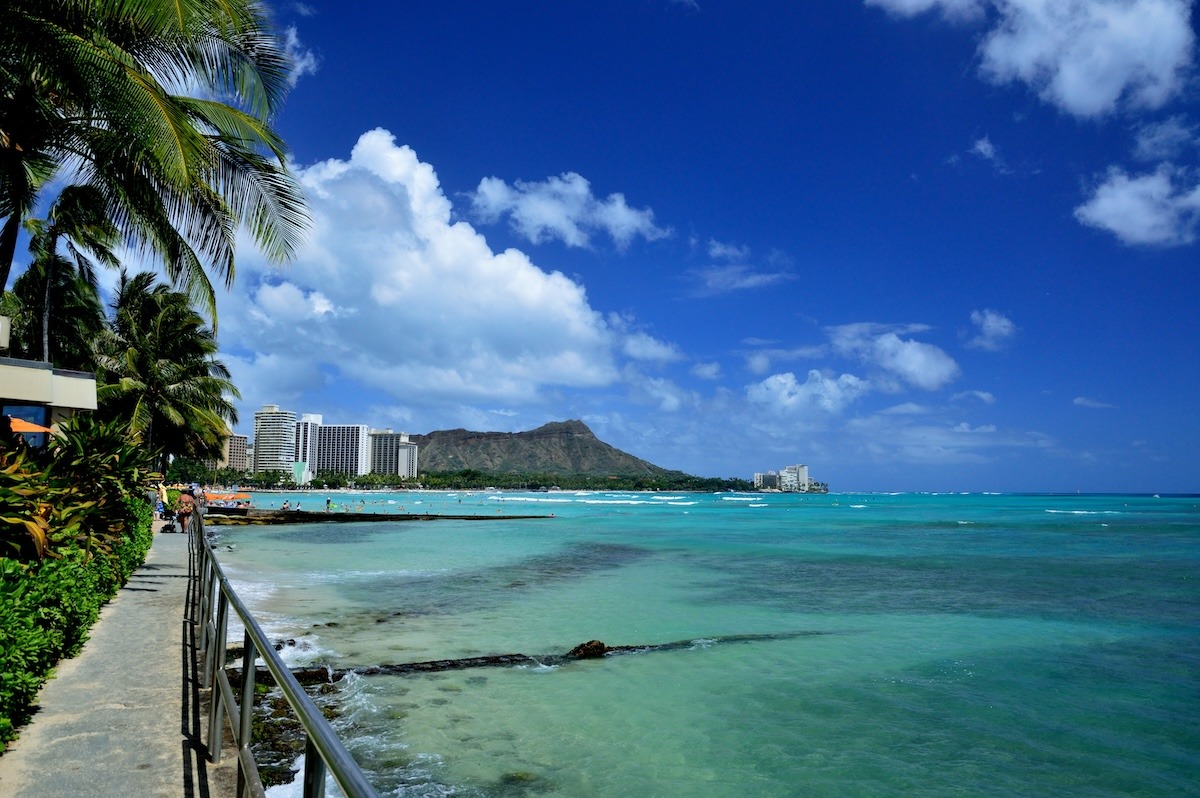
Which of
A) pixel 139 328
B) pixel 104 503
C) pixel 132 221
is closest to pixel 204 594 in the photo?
pixel 104 503

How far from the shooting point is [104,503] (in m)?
8.76

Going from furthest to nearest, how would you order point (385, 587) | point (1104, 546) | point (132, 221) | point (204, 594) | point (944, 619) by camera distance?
point (1104, 546)
point (385, 587)
point (944, 619)
point (132, 221)
point (204, 594)

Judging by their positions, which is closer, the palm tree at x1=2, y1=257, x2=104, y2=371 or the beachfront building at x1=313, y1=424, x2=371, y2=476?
the palm tree at x1=2, y1=257, x2=104, y2=371

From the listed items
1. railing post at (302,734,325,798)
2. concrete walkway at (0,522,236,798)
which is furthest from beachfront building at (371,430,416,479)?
railing post at (302,734,325,798)

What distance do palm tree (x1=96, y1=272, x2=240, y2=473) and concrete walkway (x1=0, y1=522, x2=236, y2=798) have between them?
67.9 ft

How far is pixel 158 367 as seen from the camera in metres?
25.7

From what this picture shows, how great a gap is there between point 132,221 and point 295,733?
7.84m

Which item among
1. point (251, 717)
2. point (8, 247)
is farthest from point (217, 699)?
point (8, 247)

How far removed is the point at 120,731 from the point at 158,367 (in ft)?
83.3

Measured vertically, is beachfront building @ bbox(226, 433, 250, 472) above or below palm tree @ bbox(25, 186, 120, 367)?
below

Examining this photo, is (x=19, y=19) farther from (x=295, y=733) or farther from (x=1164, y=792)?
(x=1164, y=792)

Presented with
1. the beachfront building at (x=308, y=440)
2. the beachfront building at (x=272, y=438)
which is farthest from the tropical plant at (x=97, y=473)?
the beachfront building at (x=308, y=440)

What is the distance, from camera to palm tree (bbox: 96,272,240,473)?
2511 cm

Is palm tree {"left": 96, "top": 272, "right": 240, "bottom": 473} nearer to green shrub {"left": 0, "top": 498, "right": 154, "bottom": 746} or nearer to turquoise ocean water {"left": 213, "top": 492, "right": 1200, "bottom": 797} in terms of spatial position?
turquoise ocean water {"left": 213, "top": 492, "right": 1200, "bottom": 797}
